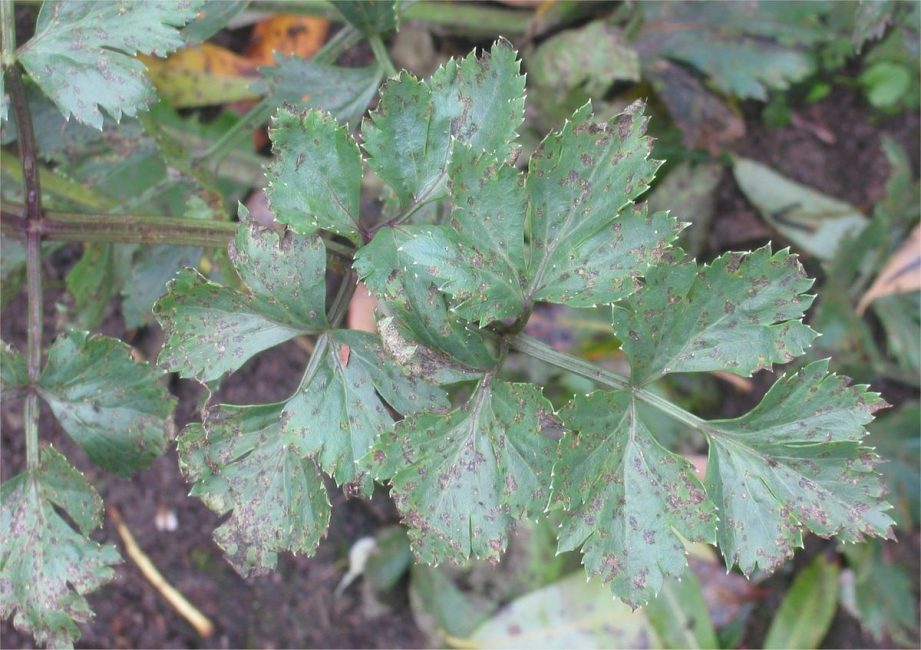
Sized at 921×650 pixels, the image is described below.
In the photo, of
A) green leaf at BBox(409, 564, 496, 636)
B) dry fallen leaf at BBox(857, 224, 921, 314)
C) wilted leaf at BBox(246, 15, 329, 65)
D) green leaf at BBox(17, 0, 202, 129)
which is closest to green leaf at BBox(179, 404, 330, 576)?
green leaf at BBox(17, 0, 202, 129)

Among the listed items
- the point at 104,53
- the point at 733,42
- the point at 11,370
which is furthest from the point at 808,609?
the point at 104,53

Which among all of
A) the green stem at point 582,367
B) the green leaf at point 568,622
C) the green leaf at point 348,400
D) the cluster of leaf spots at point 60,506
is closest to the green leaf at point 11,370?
the cluster of leaf spots at point 60,506

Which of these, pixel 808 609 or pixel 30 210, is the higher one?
pixel 30 210

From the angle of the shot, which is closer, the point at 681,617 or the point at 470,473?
the point at 470,473

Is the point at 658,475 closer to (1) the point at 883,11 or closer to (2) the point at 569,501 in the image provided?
(2) the point at 569,501

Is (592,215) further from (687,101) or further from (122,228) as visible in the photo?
(687,101)
